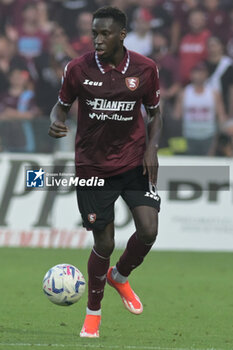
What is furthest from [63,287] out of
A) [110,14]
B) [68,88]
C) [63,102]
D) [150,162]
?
[110,14]

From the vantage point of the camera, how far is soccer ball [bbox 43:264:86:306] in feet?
21.9

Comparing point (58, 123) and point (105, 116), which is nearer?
point (58, 123)

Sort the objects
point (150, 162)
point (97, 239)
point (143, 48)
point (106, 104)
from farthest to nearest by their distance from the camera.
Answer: point (143, 48) → point (97, 239) → point (150, 162) → point (106, 104)

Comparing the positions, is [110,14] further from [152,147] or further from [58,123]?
[152,147]

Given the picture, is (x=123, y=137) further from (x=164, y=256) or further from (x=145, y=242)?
(x=164, y=256)

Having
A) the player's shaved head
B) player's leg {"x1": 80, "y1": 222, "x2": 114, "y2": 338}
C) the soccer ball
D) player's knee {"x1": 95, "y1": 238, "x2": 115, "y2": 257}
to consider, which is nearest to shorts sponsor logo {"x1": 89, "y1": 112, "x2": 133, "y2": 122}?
the player's shaved head

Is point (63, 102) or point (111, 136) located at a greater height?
point (63, 102)

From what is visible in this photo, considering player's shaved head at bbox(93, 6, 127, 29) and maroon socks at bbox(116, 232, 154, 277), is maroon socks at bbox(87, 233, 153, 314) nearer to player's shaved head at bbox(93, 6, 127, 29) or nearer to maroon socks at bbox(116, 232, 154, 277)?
maroon socks at bbox(116, 232, 154, 277)

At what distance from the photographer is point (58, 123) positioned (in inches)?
253

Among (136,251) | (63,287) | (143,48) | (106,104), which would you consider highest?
(106,104)

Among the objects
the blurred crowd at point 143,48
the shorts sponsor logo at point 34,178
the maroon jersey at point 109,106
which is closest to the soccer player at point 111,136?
the maroon jersey at point 109,106

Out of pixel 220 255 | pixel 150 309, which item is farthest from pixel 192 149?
pixel 150 309

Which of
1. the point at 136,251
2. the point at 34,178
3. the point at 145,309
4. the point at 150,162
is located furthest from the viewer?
the point at 145,309

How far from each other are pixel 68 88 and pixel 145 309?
9.06 feet
